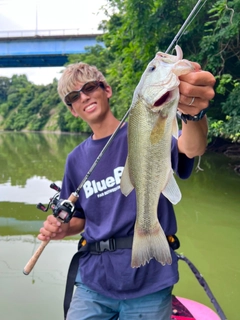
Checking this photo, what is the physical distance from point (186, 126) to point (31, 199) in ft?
20.8

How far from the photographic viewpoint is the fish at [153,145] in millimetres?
1438

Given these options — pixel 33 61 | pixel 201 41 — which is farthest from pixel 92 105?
pixel 33 61

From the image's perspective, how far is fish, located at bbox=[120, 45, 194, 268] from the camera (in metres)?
1.44

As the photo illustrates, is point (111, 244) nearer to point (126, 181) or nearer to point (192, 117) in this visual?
point (126, 181)

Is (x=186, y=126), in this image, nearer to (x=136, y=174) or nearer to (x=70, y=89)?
(x=136, y=174)

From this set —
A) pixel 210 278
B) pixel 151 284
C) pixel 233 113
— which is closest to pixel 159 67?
pixel 151 284

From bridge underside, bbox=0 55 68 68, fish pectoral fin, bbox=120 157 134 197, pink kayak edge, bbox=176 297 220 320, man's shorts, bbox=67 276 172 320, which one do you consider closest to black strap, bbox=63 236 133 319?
man's shorts, bbox=67 276 172 320

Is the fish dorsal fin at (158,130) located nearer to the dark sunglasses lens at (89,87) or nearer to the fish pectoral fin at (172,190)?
the fish pectoral fin at (172,190)

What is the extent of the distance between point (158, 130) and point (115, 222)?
725 mm

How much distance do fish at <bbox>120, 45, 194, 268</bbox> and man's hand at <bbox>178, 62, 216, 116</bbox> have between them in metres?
0.04

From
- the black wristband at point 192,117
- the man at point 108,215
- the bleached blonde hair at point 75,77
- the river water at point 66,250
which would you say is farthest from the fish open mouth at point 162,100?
the river water at point 66,250

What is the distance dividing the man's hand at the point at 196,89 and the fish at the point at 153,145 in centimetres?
4

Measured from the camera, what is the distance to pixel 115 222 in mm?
2031

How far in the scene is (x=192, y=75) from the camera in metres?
1.46
